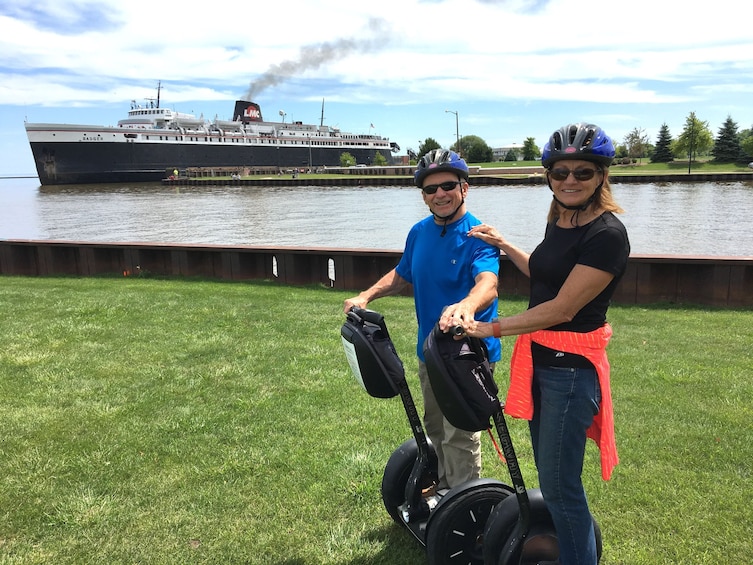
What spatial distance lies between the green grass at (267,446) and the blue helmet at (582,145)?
2124 millimetres

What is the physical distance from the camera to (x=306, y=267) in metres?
10.8

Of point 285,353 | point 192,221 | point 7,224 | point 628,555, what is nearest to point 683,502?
point 628,555

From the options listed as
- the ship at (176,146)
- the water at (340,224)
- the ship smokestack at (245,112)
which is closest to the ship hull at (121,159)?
the ship at (176,146)

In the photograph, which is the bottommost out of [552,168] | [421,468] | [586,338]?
[421,468]

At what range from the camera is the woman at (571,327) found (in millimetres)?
2053

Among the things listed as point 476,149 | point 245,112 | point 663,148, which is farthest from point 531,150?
point 245,112

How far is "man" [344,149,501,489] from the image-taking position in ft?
8.85

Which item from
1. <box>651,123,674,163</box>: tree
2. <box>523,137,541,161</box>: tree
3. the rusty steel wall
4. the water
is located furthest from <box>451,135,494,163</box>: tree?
the rusty steel wall

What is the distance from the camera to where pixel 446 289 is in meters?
2.79

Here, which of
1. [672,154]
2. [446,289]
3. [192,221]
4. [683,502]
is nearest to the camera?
[446,289]

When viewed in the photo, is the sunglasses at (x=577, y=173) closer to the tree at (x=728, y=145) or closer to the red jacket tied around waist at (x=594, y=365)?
the red jacket tied around waist at (x=594, y=365)

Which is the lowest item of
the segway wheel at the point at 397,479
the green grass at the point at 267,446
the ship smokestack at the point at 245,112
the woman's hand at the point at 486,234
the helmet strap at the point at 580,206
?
the green grass at the point at 267,446

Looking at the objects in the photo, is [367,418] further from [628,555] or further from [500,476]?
[628,555]

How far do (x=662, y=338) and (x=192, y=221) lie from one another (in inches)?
1041
